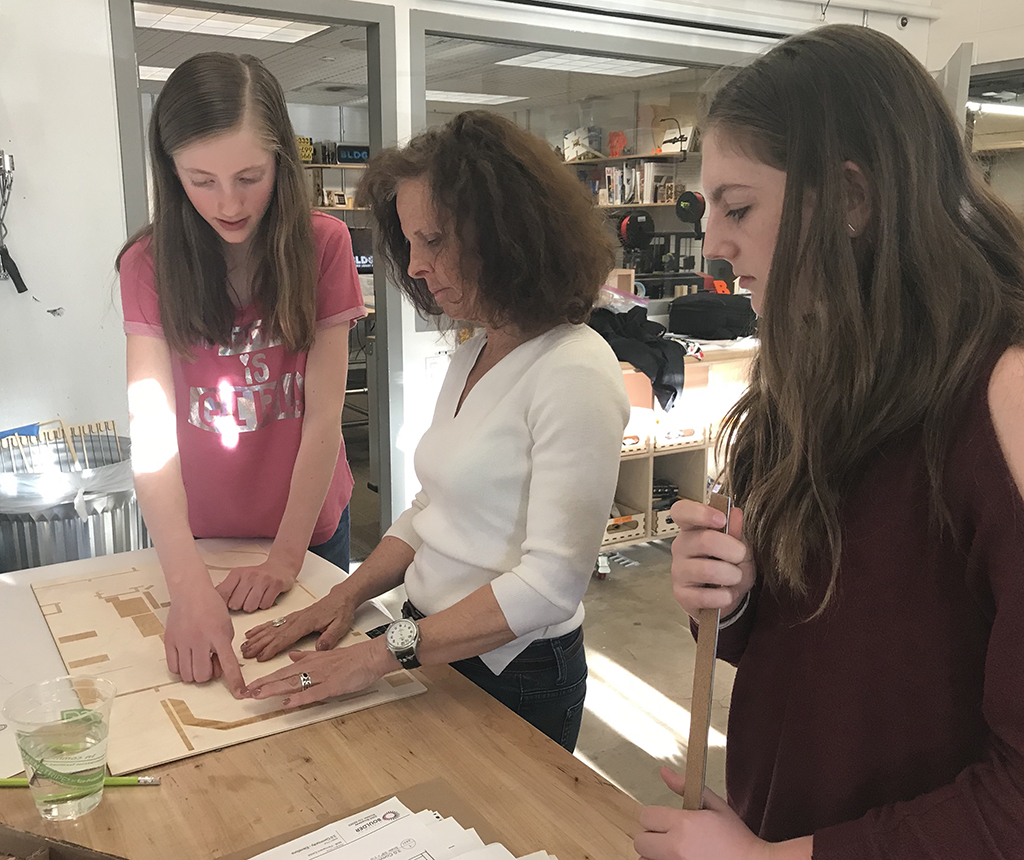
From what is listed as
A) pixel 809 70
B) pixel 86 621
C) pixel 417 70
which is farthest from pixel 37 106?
pixel 809 70

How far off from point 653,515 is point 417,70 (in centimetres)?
208

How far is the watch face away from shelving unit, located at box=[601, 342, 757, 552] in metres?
2.60

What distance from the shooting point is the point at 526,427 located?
3.59ft

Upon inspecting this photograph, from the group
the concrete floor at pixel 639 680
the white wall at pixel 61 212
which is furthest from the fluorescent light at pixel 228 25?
the concrete floor at pixel 639 680

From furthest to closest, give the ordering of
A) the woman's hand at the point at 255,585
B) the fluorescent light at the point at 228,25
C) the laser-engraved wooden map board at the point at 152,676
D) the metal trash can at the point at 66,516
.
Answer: the fluorescent light at the point at 228,25 → the metal trash can at the point at 66,516 → the woman's hand at the point at 255,585 → the laser-engraved wooden map board at the point at 152,676

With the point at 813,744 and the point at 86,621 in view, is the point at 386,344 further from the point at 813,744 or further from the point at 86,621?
the point at 813,744

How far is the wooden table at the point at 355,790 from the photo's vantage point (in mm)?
805

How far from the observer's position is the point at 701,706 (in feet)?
2.31

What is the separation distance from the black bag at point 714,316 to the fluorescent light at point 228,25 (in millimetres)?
2384

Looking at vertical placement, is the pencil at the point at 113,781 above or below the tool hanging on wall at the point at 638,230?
below

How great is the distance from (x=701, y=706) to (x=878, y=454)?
251 millimetres

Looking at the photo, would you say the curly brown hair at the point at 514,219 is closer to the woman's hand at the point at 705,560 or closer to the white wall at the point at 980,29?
the woman's hand at the point at 705,560

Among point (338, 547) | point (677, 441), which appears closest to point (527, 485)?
point (338, 547)

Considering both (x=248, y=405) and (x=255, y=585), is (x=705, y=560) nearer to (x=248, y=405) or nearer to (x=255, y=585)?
(x=255, y=585)
